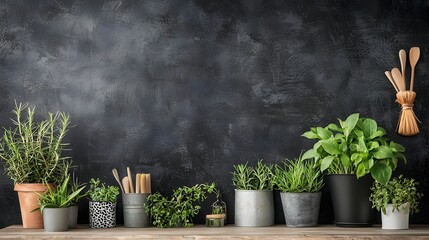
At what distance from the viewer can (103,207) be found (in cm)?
310

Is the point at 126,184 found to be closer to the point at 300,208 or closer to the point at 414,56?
the point at 300,208

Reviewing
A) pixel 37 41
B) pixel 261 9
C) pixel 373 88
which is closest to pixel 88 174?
pixel 37 41

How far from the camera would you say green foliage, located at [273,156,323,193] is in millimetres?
3090

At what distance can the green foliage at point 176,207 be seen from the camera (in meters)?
3.09

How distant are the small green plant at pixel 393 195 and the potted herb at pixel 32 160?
1.50 metres

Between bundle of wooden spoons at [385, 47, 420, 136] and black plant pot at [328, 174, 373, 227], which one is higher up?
bundle of wooden spoons at [385, 47, 420, 136]

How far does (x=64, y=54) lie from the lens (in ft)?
10.9

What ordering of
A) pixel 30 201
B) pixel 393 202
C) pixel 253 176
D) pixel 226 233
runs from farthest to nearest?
pixel 253 176 → pixel 30 201 → pixel 393 202 → pixel 226 233

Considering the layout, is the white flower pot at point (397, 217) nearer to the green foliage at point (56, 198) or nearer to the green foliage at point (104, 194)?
the green foliage at point (104, 194)

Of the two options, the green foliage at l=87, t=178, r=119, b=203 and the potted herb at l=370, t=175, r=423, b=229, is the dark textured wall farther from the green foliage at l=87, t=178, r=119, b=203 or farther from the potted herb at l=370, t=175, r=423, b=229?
the potted herb at l=370, t=175, r=423, b=229

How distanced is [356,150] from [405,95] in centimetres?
48

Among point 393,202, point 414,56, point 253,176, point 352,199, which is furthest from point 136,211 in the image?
point 414,56

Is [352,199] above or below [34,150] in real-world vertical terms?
below

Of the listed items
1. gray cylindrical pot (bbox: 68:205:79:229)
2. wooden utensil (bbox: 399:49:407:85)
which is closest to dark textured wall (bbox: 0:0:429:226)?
wooden utensil (bbox: 399:49:407:85)
